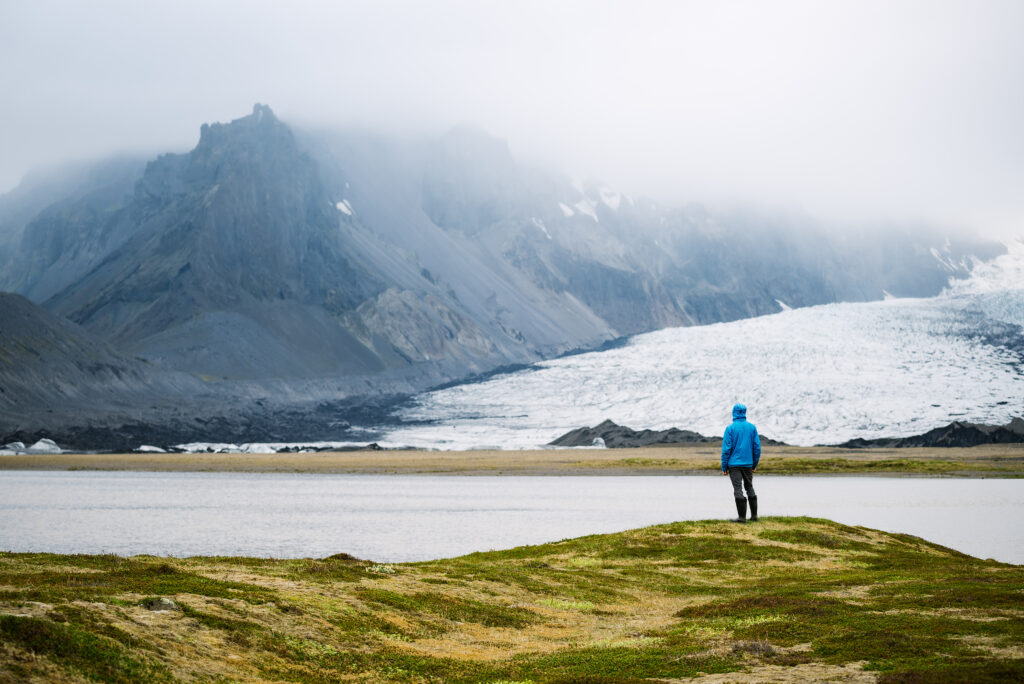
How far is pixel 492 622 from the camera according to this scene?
58.5ft

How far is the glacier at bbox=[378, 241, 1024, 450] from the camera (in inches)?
4985

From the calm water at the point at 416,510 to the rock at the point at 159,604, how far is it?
1998 cm

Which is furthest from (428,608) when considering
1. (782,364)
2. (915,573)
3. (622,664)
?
(782,364)

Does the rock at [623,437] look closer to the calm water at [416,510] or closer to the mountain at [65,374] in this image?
the calm water at [416,510]

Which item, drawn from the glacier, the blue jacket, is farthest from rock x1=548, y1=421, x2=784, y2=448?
the blue jacket

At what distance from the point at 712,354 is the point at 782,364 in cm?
1333

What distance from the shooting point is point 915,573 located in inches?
933

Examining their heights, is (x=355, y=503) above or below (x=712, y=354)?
below

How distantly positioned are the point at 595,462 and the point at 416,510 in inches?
2201

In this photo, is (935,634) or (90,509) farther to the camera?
(90,509)

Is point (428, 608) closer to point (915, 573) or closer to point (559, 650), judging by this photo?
point (559, 650)

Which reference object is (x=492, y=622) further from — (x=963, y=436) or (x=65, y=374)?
(x=65, y=374)

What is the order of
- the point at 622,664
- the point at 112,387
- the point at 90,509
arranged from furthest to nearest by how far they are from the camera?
the point at 112,387, the point at 90,509, the point at 622,664

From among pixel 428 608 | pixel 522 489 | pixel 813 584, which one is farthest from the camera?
pixel 522 489
